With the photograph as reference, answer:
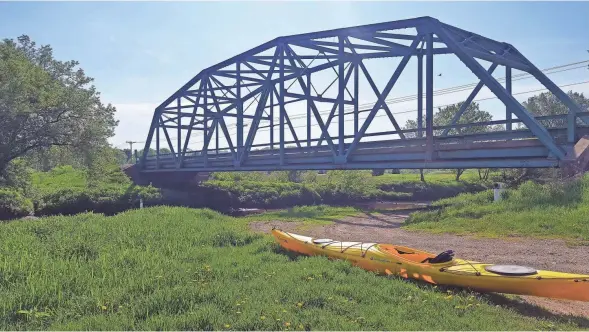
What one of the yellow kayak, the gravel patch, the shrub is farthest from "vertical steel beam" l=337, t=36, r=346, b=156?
the shrub

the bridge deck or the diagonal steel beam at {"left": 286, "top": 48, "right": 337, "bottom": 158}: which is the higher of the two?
the diagonal steel beam at {"left": 286, "top": 48, "right": 337, "bottom": 158}

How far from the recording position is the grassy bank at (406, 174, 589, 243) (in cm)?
1382

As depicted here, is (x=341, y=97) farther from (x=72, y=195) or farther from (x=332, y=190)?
(x=72, y=195)

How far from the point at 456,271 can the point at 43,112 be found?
25.4m

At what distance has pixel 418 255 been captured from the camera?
9.55 m

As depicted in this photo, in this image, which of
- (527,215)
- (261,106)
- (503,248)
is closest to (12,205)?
(261,106)

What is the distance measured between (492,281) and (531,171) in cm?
2293

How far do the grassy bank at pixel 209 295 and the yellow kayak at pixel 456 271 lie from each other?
321 millimetres

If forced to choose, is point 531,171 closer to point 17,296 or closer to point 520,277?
point 520,277

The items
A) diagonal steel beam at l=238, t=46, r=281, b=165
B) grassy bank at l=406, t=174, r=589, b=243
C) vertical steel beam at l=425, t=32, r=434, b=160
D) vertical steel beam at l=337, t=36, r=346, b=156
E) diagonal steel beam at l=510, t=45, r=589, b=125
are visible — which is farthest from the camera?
diagonal steel beam at l=238, t=46, r=281, b=165

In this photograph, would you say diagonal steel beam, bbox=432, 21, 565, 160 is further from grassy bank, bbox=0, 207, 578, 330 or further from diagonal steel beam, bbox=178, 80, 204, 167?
diagonal steel beam, bbox=178, 80, 204, 167

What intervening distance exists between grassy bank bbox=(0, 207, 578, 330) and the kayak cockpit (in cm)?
69

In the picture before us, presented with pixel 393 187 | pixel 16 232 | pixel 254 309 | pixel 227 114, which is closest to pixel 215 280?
pixel 254 309

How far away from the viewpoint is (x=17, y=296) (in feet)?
23.6
